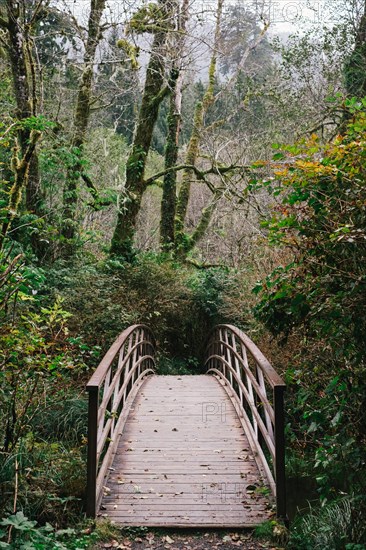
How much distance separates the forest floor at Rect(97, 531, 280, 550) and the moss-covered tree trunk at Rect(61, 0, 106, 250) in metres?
6.96

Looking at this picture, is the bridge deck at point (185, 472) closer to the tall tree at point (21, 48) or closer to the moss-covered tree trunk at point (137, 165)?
the tall tree at point (21, 48)

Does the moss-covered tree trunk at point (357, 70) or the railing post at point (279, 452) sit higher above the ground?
the moss-covered tree trunk at point (357, 70)

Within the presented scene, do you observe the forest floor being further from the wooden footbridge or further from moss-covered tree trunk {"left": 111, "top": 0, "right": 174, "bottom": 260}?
moss-covered tree trunk {"left": 111, "top": 0, "right": 174, "bottom": 260}

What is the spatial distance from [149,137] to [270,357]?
288 inches

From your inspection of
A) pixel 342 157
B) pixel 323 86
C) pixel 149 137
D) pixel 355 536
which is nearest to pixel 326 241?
pixel 342 157

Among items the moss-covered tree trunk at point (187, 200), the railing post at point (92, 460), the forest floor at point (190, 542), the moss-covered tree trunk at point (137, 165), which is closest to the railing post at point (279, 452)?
the forest floor at point (190, 542)

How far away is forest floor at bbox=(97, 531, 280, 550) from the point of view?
174 inches

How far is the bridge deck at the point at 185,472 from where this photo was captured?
16.0 ft

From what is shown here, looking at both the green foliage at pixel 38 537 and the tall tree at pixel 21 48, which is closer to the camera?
the green foliage at pixel 38 537

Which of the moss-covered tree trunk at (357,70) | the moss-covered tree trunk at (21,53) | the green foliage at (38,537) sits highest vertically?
the moss-covered tree trunk at (357,70)

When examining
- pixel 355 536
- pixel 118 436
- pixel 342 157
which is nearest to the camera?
pixel 342 157

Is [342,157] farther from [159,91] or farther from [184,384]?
[159,91]

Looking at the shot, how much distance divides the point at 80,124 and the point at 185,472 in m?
9.38

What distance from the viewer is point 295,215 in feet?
13.8
